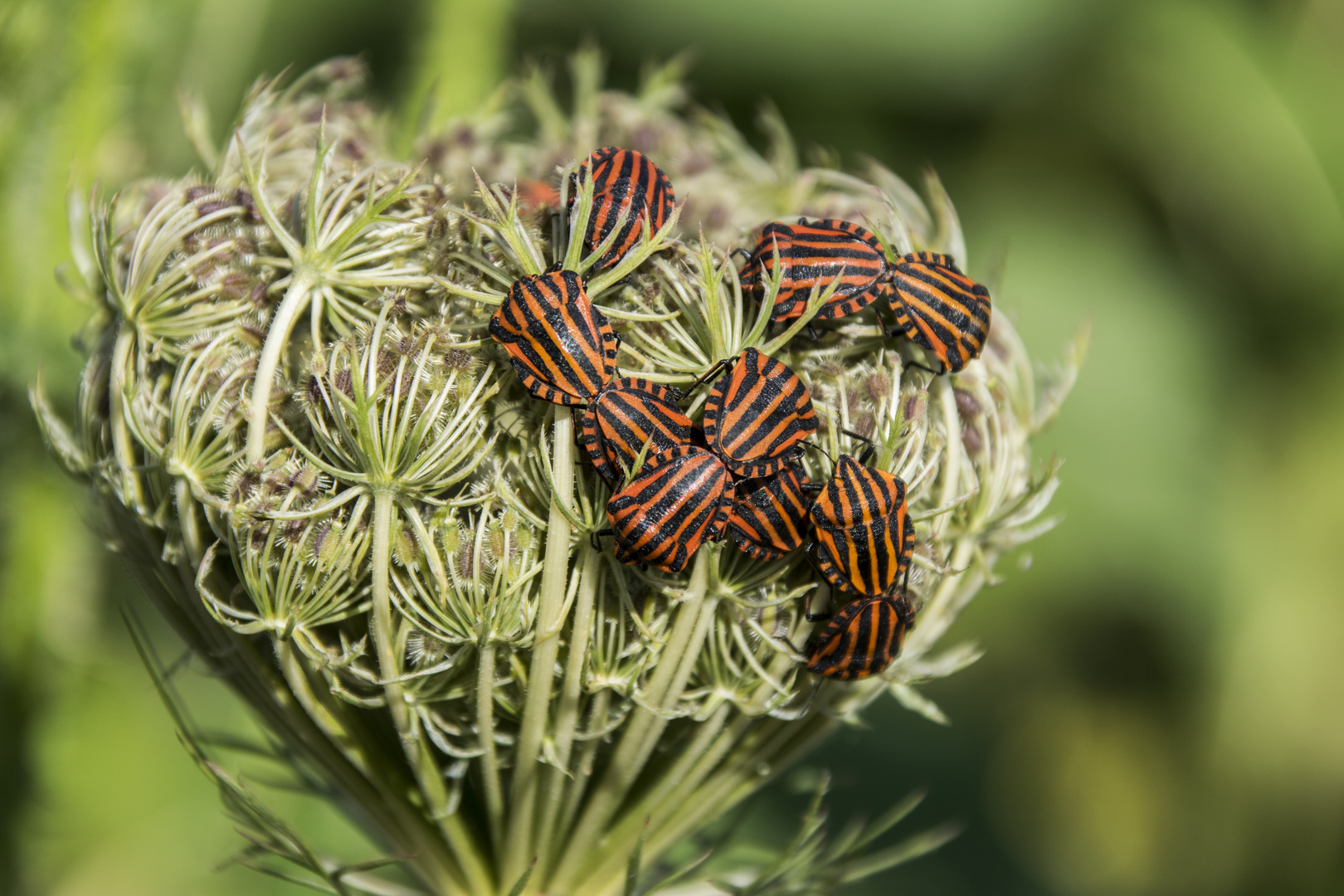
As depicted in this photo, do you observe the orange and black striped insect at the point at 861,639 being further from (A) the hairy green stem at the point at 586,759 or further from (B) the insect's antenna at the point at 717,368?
(B) the insect's antenna at the point at 717,368

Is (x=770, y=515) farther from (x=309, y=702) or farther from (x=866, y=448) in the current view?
(x=309, y=702)

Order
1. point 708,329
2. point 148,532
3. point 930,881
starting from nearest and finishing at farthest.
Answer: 1. point 708,329
2. point 148,532
3. point 930,881

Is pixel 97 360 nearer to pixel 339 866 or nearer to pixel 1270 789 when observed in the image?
pixel 339 866

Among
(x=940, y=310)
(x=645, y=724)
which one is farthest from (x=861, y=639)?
(x=940, y=310)

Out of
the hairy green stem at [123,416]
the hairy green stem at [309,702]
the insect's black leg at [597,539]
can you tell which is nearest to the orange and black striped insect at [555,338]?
the insect's black leg at [597,539]

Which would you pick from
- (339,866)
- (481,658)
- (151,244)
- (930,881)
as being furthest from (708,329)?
(930,881)

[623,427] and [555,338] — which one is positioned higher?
[555,338]
